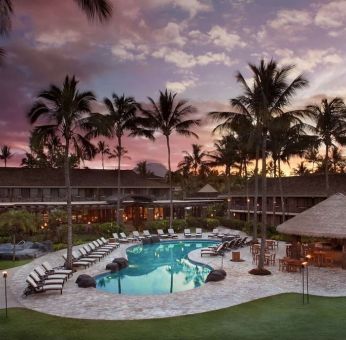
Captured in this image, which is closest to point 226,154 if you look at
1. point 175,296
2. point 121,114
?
point 121,114

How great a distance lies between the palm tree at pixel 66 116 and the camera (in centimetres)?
2089

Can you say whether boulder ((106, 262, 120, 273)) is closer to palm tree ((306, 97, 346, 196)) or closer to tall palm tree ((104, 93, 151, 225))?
tall palm tree ((104, 93, 151, 225))

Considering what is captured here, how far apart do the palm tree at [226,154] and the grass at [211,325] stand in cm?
3288

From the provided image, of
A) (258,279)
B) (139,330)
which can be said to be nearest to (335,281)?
(258,279)

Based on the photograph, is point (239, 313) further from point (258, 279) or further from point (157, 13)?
point (157, 13)

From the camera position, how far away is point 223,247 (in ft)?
93.0

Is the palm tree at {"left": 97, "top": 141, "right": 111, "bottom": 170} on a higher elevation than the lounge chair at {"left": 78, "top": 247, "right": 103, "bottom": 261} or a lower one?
higher

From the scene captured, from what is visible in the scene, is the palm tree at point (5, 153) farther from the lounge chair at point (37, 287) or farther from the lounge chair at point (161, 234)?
the lounge chair at point (37, 287)

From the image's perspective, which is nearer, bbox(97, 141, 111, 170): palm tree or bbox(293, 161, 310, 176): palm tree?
bbox(97, 141, 111, 170): palm tree

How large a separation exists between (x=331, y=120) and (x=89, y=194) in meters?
30.9

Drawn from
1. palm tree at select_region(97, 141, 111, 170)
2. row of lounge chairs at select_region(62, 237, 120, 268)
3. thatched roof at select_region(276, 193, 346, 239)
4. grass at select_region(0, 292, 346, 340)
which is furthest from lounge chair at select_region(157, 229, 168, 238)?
palm tree at select_region(97, 141, 111, 170)

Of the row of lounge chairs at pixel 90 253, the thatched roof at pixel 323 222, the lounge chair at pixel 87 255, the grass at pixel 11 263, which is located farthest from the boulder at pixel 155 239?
the thatched roof at pixel 323 222

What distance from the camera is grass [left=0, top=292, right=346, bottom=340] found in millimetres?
11555

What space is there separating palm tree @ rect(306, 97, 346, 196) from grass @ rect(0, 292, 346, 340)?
2301 centimetres
